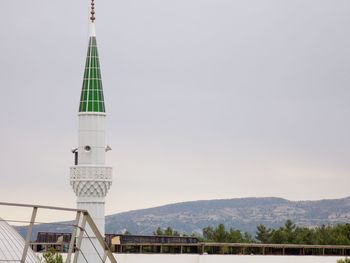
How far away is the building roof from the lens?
1784 inches

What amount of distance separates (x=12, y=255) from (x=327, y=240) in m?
149

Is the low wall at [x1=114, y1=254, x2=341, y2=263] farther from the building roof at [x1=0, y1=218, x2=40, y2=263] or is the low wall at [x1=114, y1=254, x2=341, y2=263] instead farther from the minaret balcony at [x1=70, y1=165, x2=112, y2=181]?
the building roof at [x1=0, y1=218, x2=40, y2=263]

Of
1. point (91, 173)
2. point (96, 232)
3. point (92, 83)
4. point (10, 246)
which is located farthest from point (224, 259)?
point (96, 232)

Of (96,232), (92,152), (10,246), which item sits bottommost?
(10,246)

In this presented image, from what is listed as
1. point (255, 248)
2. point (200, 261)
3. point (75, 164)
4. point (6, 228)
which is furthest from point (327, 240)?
point (6, 228)

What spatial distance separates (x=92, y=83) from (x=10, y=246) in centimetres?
7408

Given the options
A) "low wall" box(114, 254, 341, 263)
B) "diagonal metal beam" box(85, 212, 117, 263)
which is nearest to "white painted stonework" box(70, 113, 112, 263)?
"low wall" box(114, 254, 341, 263)

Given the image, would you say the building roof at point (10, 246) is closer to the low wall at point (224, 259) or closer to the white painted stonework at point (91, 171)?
the white painted stonework at point (91, 171)

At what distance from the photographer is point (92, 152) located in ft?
385

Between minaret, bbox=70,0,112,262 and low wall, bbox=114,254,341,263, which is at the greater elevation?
minaret, bbox=70,0,112,262

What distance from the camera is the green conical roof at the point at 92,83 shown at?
120 m

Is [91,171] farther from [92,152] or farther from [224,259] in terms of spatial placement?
[224,259]

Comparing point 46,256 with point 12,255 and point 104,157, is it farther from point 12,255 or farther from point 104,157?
point 12,255

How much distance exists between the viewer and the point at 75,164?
395 feet
